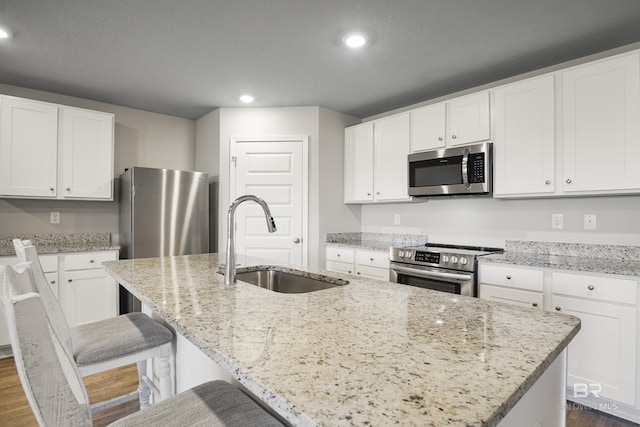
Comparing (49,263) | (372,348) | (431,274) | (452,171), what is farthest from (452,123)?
(49,263)

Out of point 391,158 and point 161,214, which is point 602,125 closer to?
point 391,158

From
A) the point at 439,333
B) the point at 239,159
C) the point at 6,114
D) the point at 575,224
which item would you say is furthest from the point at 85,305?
the point at 575,224

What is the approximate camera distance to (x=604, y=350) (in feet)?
6.64

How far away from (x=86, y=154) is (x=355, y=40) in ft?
9.11

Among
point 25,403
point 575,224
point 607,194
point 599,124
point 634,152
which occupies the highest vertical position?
point 599,124

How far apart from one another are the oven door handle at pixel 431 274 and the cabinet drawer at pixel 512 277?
120 mm

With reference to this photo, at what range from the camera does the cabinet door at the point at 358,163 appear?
378 centimetres

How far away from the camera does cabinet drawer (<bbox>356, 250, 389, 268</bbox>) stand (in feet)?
10.7

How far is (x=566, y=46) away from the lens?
2436 mm

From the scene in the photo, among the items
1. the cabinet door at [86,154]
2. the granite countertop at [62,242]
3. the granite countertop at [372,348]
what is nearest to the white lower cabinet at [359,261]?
the granite countertop at [372,348]

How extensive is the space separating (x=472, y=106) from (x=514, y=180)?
74 centimetres

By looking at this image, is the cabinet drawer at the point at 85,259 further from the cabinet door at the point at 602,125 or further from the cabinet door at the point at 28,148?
the cabinet door at the point at 602,125

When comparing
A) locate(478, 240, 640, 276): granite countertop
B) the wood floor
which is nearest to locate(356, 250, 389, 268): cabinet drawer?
locate(478, 240, 640, 276): granite countertop

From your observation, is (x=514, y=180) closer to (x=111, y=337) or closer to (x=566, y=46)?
(x=566, y=46)
